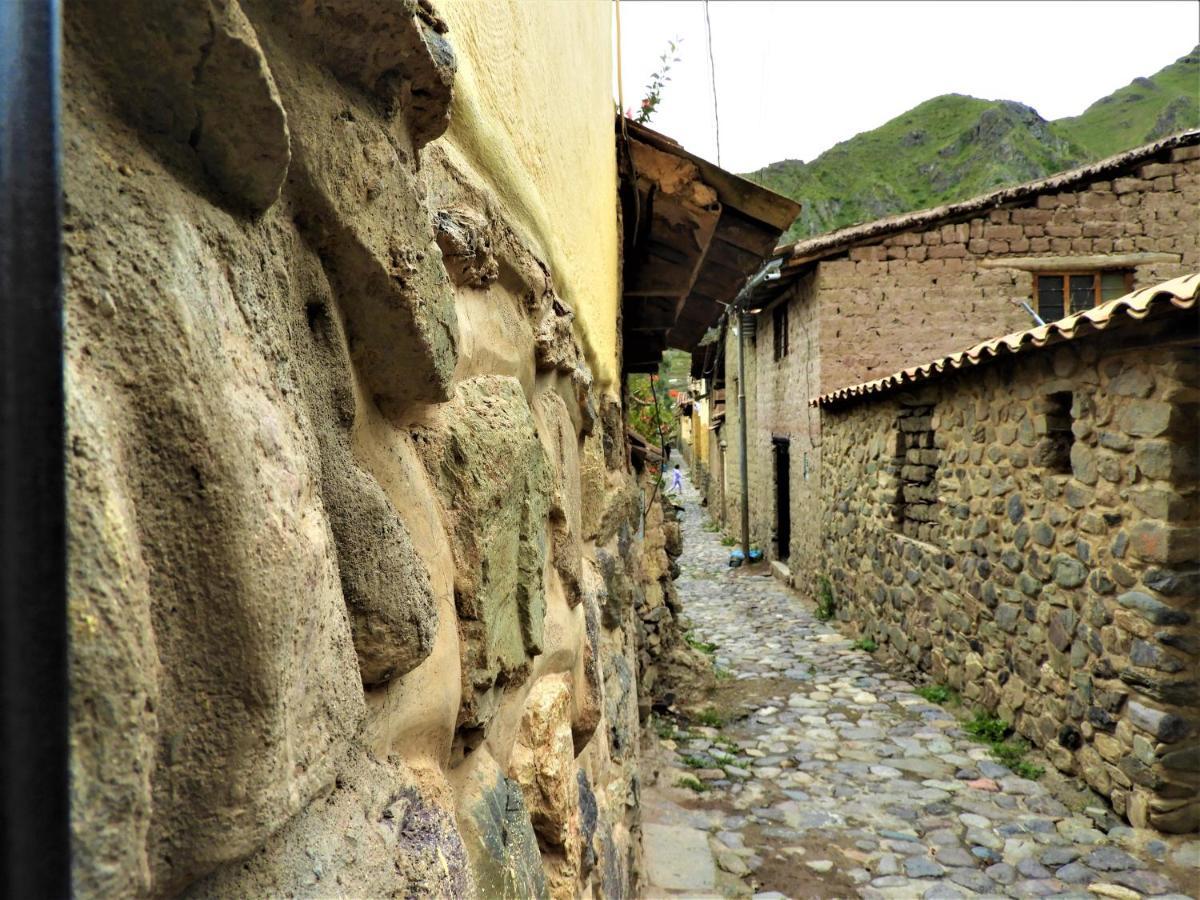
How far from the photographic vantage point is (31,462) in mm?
235

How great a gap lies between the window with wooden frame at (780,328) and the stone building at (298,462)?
9.78m

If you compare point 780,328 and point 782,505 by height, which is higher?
point 780,328

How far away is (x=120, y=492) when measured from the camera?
0.32m

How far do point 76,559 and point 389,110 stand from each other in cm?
41

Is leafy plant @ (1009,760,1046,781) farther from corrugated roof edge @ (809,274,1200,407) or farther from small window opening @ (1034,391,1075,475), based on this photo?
corrugated roof edge @ (809,274,1200,407)

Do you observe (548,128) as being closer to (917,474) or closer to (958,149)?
(917,474)

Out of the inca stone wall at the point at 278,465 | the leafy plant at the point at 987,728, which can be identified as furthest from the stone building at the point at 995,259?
the inca stone wall at the point at 278,465

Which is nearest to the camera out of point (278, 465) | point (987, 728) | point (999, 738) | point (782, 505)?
point (278, 465)

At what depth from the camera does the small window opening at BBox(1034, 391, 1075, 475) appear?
14.0ft

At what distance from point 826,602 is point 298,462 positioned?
330 inches

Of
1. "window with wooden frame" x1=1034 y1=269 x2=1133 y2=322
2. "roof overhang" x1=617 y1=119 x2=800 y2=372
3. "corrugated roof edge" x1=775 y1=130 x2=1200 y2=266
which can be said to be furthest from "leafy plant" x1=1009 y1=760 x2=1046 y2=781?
"window with wooden frame" x1=1034 y1=269 x2=1133 y2=322

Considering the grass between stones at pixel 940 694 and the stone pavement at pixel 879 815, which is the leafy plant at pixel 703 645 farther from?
the grass between stones at pixel 940 694

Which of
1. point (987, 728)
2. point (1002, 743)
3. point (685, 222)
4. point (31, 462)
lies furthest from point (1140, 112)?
point (31, 462)

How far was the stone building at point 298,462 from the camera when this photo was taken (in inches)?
12.9
